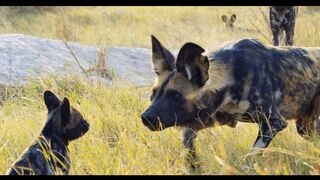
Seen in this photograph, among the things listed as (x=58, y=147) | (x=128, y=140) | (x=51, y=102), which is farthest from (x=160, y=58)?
(x=58, y=147)

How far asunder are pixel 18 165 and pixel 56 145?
36 centimetres

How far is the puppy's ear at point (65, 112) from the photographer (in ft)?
11.2

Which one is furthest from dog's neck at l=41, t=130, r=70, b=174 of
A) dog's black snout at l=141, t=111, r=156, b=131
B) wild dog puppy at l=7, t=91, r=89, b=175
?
dog's black snout at l=141, t=111, r=156, b=131

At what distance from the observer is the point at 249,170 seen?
357 cm

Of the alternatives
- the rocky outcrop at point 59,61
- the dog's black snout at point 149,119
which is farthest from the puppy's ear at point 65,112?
the rocky outcrop at point 59,61

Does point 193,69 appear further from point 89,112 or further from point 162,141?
point 89,112

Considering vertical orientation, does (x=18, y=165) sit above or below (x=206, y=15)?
above

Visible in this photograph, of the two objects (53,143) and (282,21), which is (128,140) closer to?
(53,143)

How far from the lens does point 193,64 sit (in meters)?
3.72

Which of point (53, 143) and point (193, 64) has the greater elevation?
point (193, 64)

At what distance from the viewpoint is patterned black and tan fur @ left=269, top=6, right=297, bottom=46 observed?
7.52m

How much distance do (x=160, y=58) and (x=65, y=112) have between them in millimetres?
768

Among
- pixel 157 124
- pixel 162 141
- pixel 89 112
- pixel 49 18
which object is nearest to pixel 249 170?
pixel 157 124

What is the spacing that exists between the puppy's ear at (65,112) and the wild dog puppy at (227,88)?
1.57 ft
